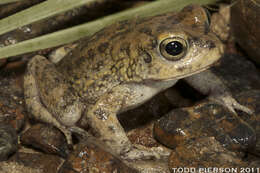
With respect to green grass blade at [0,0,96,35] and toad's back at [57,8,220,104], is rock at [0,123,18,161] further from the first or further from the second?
green grass blade at [0,0,96,35]

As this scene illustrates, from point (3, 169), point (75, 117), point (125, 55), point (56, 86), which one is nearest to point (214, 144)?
point (125, 55)

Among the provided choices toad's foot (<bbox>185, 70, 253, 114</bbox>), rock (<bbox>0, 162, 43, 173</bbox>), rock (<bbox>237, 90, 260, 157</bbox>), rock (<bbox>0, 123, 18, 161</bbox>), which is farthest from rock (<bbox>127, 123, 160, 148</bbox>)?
rock (<bbox>0, 123, 18, 161</bbox>)

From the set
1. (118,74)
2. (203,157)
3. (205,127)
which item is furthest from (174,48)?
(203,157)

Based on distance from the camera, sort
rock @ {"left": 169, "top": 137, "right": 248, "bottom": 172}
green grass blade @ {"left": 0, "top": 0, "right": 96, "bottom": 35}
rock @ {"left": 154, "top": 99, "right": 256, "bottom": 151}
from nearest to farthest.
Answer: rock @ {"left": 169, "top": 137, "right": 248, "bottom": 172} → rock @ {"left": 154, "top": 99, "right": 256, "bottom": 151} → green grass blade @ {"left": 0, "top": 0, "right": 96, "bottom": 35}

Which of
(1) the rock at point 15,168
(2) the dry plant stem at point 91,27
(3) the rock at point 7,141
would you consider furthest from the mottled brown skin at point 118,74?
(1) the rock at point 15,168

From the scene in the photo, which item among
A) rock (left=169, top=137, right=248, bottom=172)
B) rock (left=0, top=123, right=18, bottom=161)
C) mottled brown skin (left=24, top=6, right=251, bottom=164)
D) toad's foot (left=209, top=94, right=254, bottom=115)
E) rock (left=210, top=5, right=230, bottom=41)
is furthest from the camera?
rock (left=210, top=5, right=230, bottom=41)

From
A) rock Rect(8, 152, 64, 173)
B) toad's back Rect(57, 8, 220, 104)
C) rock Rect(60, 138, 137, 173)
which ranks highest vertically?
toad's back Rect(57, 8, 220, 104)

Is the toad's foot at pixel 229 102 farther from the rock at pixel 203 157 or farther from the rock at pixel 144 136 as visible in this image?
the rock at pixel 144 136
